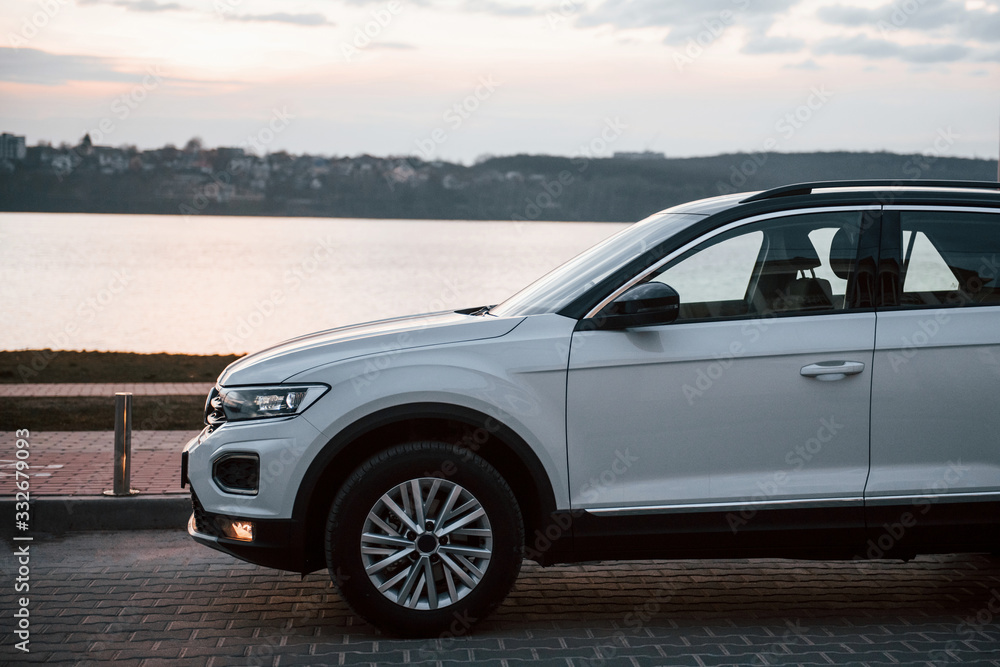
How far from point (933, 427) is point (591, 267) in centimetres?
171

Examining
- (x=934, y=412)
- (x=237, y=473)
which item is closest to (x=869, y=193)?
(x=934, y=412)

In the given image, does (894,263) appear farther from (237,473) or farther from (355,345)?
(237,473)

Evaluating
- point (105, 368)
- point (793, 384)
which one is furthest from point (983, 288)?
point (105, 368)

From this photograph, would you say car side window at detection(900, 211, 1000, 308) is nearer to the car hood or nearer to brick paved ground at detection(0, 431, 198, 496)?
the car hood

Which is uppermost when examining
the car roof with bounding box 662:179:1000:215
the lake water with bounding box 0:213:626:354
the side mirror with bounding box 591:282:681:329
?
the car roof with bounding box 662:179:1000:215

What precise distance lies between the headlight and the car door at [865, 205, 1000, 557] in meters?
2.48

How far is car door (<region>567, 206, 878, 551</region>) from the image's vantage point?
14.8 feet

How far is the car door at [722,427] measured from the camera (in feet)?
14.8

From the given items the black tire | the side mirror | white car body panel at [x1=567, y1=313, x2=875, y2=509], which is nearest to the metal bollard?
the black tire

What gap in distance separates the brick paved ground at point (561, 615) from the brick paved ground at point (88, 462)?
3.42ft

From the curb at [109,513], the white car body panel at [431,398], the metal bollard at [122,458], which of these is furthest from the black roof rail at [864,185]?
the metal bollard at [122,458]

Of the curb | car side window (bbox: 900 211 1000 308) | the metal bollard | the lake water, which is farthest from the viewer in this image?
the lake water

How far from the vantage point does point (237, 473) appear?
15.1ft

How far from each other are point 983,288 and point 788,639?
1.85m
